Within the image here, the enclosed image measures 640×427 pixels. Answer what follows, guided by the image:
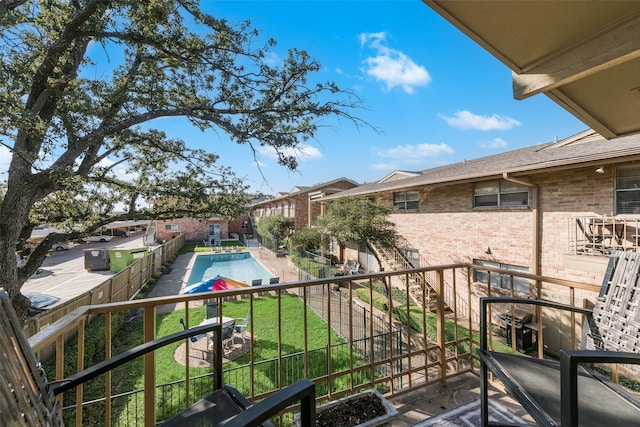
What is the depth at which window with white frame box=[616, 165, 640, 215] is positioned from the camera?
18.9ft

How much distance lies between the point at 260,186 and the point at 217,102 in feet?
5.56

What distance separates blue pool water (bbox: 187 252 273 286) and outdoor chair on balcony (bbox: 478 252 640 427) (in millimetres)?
14184

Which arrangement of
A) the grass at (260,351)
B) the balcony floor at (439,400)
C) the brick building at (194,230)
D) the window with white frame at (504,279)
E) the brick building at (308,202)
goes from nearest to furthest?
the balcony floor at (439,400) < the grass at (260,351) < the window with white frame at (504,279) < the brick building at (308,202) < the brick building at (194,230)

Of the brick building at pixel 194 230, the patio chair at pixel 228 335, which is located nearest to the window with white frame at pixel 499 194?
the patio chair at pixel 228 335

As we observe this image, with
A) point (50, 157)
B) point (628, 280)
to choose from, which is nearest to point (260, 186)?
point (50, 157)

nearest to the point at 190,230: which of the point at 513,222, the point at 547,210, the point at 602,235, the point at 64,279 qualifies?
the point at 64,279

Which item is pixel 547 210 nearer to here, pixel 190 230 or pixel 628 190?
pixel 628 190

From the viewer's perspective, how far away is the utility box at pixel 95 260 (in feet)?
52.7

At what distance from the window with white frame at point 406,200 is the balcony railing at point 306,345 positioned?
124 inches

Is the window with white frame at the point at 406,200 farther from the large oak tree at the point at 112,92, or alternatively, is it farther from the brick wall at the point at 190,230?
the brick wall at the point at 190,230

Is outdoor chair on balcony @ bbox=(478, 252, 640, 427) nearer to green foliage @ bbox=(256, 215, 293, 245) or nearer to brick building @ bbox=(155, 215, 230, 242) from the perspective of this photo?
green foliage @ bbox=(256, 215, 293, 245)

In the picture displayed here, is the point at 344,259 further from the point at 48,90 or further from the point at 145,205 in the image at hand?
the point at 48,90

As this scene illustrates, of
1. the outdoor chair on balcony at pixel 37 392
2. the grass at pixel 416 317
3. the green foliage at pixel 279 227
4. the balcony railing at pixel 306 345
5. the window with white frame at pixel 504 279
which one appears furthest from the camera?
the green foliage at pixel 279 227

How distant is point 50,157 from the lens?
4.58 meters
